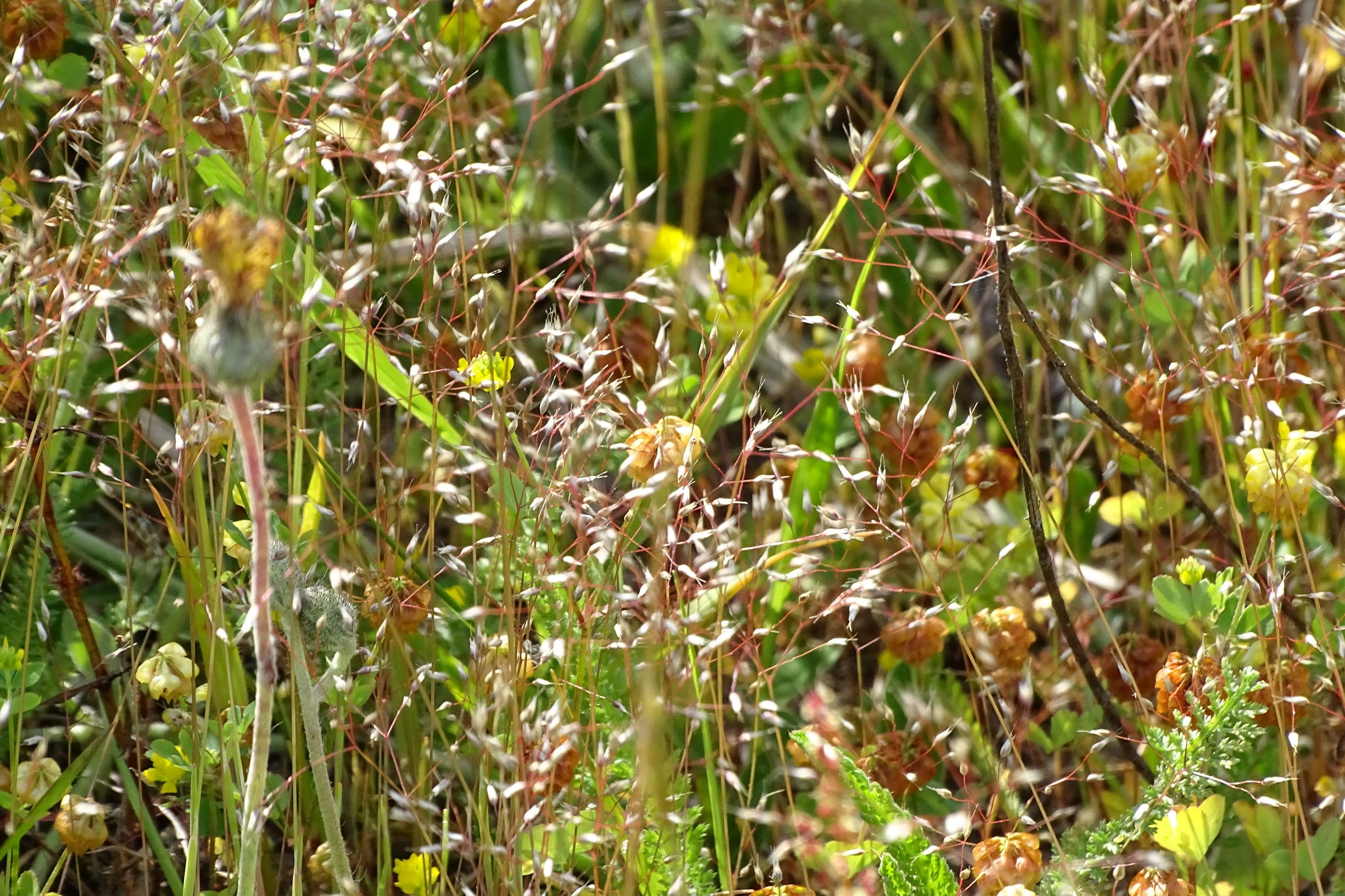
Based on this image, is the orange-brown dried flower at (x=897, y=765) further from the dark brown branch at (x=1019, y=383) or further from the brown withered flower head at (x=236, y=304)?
the brown withered flower head at (x=236, y=304)

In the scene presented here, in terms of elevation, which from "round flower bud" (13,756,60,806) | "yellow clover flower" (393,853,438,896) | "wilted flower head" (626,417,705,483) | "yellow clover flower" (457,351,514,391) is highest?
"yellow clover flower" (457,351,514,391)

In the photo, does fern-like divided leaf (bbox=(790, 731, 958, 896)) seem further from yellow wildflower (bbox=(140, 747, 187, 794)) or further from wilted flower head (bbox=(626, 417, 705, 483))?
yellow wildflower (bbox=(140, 747, 187, 794))

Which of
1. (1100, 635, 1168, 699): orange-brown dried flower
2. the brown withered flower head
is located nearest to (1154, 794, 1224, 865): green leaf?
(1100, 635, 1168, 699): orange-brown dried flower

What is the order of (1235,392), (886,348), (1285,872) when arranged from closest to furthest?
(1285,872) < (1235,392) < (886,348)

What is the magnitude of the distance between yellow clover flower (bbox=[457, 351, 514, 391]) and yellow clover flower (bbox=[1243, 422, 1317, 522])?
0.55 meters

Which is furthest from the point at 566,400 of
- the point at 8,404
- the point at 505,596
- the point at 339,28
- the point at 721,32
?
the point at 721,32

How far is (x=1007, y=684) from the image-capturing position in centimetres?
118

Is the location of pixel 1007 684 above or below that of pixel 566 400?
below

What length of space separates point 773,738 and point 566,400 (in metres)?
0.46

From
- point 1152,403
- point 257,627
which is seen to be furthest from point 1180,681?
point 257,627

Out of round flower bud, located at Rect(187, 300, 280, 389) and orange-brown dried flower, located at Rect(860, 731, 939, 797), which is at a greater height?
round flower bud, located at Rect(187, 300, 280, 389)

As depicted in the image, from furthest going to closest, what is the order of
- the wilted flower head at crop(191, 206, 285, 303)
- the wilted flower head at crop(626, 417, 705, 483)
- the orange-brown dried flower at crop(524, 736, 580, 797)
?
the wilted flower head at crop(626, 417, 705, 483) < the orange-brown dried flower at crop(524, 736, 580, 797) < the wilted flower head at crop(191, 206, 285, 303)

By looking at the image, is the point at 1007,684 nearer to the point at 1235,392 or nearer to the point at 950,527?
the point at 950,527

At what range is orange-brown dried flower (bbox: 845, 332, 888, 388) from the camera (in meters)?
1.33
